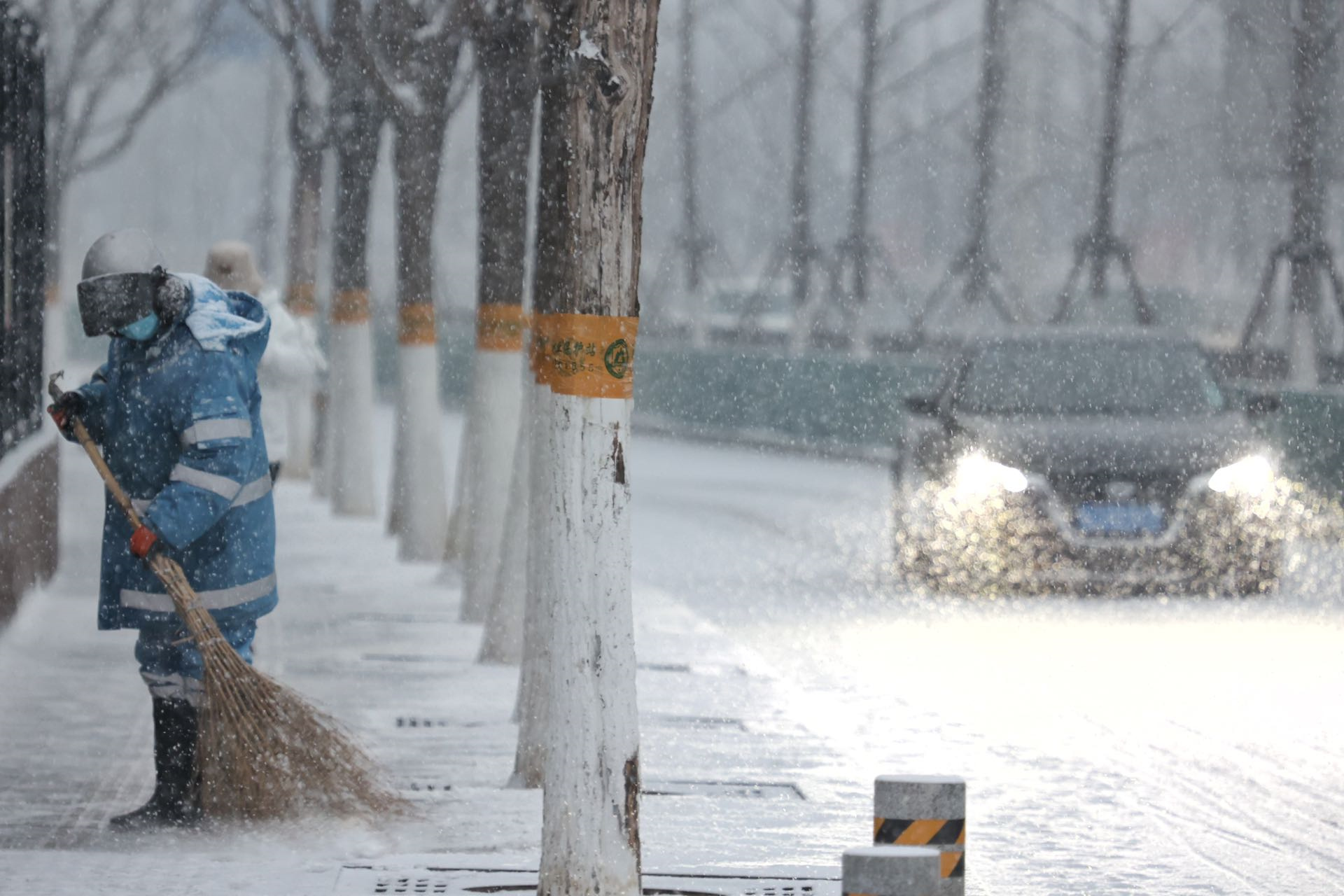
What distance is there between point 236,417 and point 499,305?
621 centimetres

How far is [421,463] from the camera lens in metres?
16.7

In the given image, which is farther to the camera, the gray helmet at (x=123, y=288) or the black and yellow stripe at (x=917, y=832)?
the gray helmet at (x=123, y=288)

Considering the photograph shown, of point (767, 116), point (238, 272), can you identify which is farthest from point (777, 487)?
point (767, 116)

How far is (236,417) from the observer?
7332mm

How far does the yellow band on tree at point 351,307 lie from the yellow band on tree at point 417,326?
3.26 m

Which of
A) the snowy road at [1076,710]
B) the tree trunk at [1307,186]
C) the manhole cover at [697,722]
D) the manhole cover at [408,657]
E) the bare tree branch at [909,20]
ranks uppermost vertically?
the bare tree branch at [909,20]

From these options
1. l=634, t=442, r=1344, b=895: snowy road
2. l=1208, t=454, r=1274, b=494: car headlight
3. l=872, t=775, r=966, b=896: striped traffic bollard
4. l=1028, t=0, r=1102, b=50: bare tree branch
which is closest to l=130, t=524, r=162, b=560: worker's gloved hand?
l=634, t=442, r=1344, b=895: snowy road

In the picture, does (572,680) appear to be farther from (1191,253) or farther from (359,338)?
(1191,253)

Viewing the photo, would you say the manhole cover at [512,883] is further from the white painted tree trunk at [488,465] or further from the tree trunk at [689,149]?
the tree trunk at [689,149]

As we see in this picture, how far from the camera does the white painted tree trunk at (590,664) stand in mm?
5965

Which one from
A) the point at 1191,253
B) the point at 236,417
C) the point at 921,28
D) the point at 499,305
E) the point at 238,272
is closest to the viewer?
the point at 236,417

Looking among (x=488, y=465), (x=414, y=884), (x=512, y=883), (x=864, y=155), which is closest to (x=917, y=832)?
(x=512, y=883)

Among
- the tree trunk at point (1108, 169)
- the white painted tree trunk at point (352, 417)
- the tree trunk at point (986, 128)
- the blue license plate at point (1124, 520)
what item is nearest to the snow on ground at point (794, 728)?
the blue license plate at point (1124, 520)

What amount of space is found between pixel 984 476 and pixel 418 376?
4.19 meters
